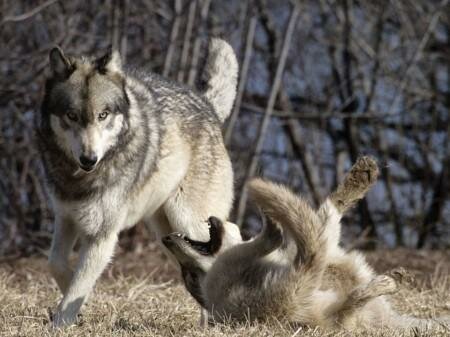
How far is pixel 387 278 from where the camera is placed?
457cm

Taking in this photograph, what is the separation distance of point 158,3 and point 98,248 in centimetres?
654

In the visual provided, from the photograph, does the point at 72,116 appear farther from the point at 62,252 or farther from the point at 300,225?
the point at 300,225

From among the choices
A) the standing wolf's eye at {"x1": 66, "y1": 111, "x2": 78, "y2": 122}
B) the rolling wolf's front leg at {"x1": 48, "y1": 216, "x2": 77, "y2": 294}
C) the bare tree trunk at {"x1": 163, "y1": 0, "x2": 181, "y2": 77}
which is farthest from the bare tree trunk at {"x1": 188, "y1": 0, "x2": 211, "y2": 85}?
the standing wolf's eye at {"x1": 66, "y1": 111, "x2": 78, "y2": 122}

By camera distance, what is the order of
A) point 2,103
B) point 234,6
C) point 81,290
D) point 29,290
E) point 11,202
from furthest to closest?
point 234,6
point 11,202
point 2,103
point 29,290
point 81,290

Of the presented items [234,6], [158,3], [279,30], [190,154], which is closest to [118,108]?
[190,154]

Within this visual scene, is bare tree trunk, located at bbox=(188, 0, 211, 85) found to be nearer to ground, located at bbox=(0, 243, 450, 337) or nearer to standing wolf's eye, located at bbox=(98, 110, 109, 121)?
ground, located at bbox=(0, 243, 450, 337)

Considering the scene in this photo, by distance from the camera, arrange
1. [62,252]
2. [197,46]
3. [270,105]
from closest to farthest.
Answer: [62,252]
[197,46]
[270,105]

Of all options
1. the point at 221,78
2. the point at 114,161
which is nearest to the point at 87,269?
the point at 114,161

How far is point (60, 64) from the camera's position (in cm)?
550

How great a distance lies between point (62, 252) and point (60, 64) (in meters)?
1.13

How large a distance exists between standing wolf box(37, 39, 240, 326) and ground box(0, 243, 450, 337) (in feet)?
0.97

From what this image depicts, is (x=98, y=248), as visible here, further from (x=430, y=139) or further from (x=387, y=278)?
(x=430, y=139)

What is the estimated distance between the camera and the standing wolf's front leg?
5379mm

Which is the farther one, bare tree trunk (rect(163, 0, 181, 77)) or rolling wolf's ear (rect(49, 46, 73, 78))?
bare tree trunk (rect(163, 0, 181, 77))
